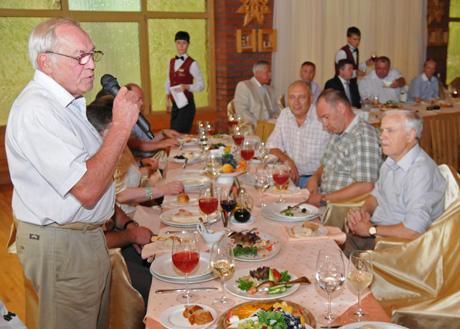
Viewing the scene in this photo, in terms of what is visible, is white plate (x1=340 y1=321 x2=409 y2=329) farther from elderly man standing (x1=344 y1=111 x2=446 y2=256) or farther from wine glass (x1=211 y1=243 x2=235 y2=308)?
elderly man standing (x1=344 y1=111 x2=446 y2=256)

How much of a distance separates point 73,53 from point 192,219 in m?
1.01

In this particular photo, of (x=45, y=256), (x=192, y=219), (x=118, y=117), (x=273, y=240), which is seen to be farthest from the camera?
(x=192, y=219)

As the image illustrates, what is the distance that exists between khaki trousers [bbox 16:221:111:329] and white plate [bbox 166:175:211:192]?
1.06 meters

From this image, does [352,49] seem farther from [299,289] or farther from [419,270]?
[299,289]

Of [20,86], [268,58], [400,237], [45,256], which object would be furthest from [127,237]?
[268,58]

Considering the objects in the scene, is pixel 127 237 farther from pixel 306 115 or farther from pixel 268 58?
pixel 268 58

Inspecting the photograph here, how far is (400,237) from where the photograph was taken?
2600 millimetres

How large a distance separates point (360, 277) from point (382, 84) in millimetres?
6627

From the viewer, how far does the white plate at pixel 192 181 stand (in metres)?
3.03

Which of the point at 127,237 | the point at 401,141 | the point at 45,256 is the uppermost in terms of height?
the point at 401,141

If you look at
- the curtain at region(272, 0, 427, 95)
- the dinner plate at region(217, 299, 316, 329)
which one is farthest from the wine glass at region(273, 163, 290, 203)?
the curtain at region(272, 0, 427, 95)

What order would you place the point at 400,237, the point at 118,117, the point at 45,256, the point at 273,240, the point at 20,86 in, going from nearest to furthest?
the point at 118,117 < the point at 45,256 < the point at 273,240 < the point at 400,237 < the point at 20,86

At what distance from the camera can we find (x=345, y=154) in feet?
11.1

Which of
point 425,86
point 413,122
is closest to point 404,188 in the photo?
point 413,122
